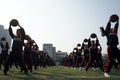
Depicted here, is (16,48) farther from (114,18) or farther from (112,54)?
(114,18)

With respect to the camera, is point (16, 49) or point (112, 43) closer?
point (112, 43)

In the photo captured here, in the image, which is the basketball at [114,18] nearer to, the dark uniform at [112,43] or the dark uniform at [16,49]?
the dark uniform at [112,43]

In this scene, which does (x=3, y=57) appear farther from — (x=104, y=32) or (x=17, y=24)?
(x=104, y=32)

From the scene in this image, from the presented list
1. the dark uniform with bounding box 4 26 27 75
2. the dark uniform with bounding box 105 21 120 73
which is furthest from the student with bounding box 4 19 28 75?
the dark uniform with bounding box 105 21 120 73

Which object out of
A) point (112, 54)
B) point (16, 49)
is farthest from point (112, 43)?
point (16, 49)

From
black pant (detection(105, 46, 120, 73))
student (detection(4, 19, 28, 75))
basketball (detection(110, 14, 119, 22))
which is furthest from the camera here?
student (detection(4, 19, 28, 75))

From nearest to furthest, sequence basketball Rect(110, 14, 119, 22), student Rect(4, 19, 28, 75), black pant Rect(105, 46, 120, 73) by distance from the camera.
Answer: basketball Rect(110, 14, 119, 22)
black pant Rect(105, 46, 120, 73)
student Rect(4, 19, 28, 75)

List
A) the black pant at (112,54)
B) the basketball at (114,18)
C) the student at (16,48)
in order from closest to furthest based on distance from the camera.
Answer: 1. the basketball at (114,18)
2. the black pant at (112,54)
3. the student at (16,48)

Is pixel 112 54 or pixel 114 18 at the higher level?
pixel 114 18

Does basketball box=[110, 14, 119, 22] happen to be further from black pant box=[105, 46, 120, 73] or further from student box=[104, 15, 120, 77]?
black pant box=[105, 46, 120, 73]

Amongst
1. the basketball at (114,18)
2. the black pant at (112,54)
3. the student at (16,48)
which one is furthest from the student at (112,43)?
the student at (16,48)

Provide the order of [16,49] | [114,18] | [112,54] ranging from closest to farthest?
[114,18], [112,54], [16,49]

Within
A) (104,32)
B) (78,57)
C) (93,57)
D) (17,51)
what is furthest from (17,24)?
(78,57)

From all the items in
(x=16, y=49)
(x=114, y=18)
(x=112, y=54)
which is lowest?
(x=112, y=54)
